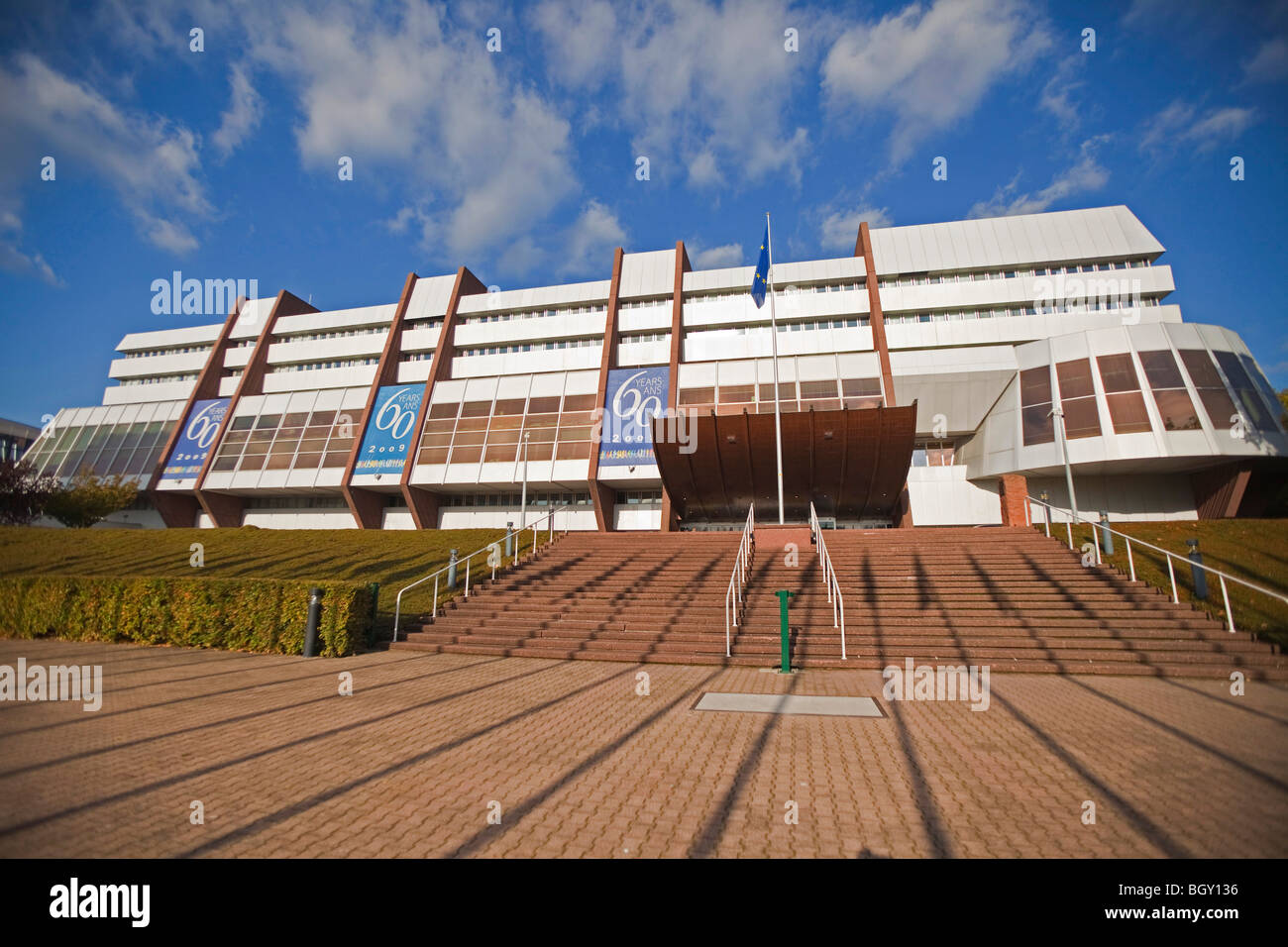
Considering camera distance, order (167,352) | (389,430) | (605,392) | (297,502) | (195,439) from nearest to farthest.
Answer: (605,392) → (389,430) → (297,502) → (195,439) → (167,352)

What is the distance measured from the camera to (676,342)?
30266 millimetres

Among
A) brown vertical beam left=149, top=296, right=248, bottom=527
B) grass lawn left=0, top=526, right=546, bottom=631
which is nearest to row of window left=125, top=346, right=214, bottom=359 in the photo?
brown vertical beam left=149, top=296, right=248, bottom=527

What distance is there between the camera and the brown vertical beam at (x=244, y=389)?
32.9m

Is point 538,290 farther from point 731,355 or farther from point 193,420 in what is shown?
point 193,420

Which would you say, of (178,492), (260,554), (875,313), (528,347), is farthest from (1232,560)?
(178,492)

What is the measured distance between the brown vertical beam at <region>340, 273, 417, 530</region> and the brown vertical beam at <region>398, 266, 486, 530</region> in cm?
96

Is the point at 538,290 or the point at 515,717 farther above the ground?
the point at 538,290

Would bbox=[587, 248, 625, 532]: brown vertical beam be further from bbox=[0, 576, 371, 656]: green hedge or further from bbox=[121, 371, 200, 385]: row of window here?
bbox=[121, 371, 200, 385]: row of window

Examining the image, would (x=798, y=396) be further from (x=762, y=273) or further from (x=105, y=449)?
(x=105, y=449)

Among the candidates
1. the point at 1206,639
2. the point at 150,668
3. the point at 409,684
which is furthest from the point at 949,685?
the point at 150,668

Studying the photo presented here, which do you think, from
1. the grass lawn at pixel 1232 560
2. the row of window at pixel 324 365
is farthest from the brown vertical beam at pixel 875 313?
the row of window at pixel 324 365

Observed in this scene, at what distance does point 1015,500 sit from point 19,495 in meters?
Answer: 51.6
